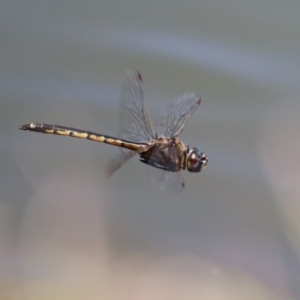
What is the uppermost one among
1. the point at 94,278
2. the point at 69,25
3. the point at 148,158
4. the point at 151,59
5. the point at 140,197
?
the point at 69,25

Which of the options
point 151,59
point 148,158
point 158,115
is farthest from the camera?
point 151,59

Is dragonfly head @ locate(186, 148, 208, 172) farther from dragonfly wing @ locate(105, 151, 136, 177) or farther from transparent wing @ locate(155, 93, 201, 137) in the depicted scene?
dragonfly wing @ locate(105, 151, 136, 177)

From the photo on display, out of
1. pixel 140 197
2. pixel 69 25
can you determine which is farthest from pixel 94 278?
pixel 69 25

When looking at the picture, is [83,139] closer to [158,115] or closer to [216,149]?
[158,115]

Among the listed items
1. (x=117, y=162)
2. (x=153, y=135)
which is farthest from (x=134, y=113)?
(x=117, y=162)

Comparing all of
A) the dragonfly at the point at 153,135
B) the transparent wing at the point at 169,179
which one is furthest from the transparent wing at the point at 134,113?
the transparent wing at the point at 169,179

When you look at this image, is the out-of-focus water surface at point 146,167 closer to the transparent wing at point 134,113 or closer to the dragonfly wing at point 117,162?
the dragonfly wing at point 117,162

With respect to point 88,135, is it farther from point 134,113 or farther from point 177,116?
point 177,116

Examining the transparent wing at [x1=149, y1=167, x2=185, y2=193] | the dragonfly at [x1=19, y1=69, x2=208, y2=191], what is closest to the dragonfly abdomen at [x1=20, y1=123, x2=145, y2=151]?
the dragonfly at [x1=19, y1=69, x2=208, y2=191]
